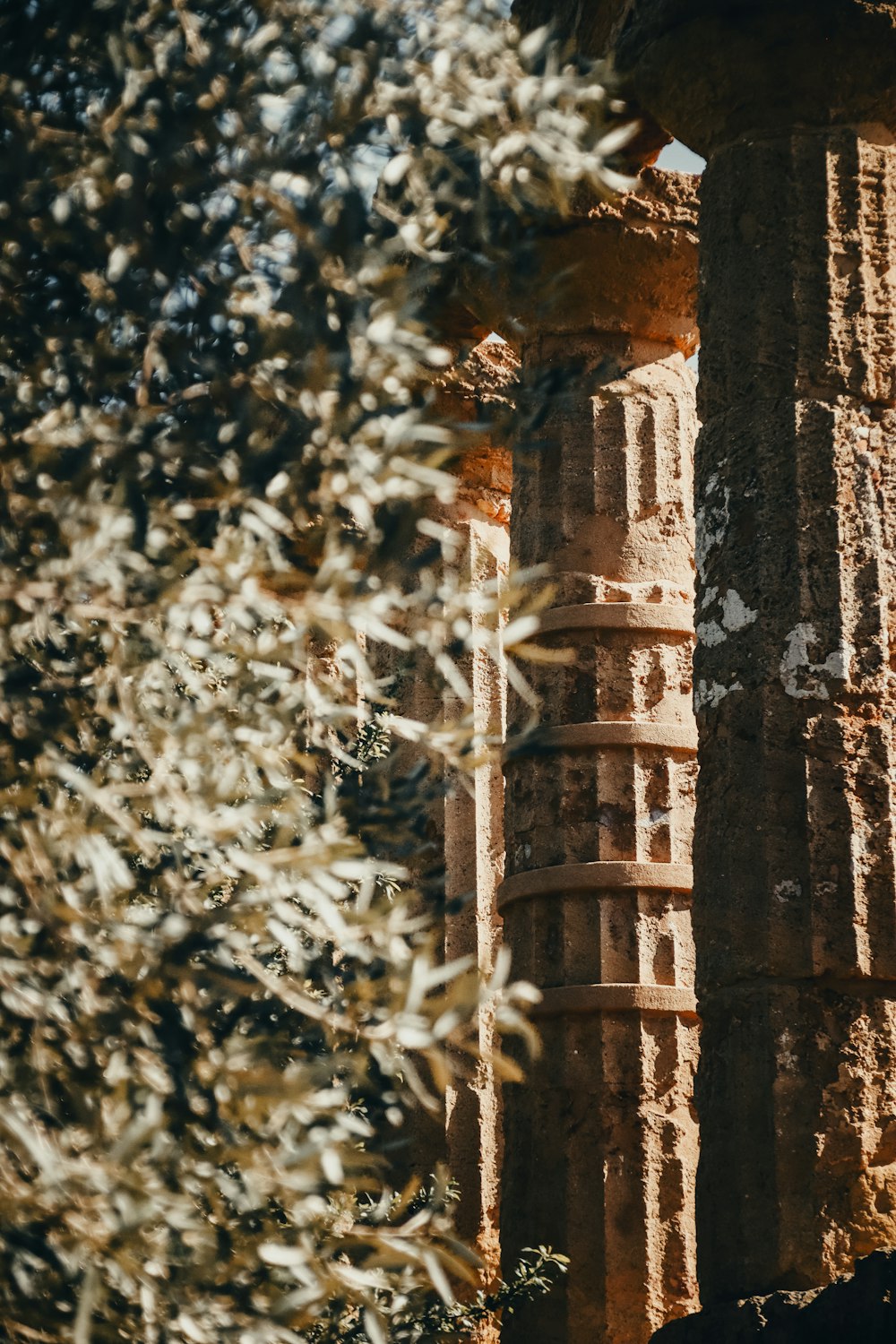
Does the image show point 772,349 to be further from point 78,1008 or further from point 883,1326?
point 78,1008

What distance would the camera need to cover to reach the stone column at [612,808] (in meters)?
7.47

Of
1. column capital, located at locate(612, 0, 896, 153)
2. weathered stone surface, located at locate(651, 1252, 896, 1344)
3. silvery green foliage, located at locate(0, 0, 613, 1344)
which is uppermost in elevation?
column capital, located at locate(612, 0, 896, 153)

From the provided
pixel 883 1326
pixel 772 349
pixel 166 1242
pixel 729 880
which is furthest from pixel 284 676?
pixel 772 349

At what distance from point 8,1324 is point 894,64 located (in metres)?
5.32

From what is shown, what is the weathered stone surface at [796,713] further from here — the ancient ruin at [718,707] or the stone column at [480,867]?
the stone column at [480,867]

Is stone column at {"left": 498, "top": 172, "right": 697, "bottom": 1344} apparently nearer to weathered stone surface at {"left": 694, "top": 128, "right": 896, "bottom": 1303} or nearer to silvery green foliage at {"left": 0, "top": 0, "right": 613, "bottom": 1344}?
weathered stone surface at {"left": 694, "top": 128, "right": 896, "bottom": 1303}

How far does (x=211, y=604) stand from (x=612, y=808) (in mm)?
4983

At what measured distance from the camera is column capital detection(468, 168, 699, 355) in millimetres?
8188

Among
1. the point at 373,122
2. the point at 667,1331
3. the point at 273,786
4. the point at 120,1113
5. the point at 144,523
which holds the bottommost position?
the point at 667,1331

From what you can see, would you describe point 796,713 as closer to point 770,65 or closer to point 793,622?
point 793,622

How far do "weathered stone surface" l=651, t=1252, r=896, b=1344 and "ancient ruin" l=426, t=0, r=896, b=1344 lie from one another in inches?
0.6

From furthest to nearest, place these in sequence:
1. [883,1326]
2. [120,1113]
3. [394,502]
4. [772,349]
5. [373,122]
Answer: [772,349]
[883,1326]
[373,122]
[394,502]
[120,1113]

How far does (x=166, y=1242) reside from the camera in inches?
113

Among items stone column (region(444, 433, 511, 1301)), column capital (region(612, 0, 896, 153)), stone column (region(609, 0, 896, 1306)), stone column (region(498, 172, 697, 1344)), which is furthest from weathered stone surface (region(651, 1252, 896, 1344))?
column capital (region(612, 0, 896, 153))
